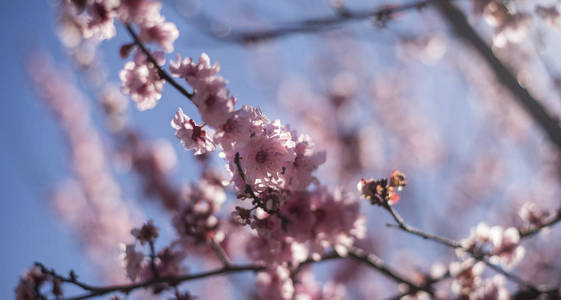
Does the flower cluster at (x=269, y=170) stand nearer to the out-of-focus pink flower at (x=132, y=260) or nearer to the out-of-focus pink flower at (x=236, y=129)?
the out-of-focus pink flower at (x=236, y=129)

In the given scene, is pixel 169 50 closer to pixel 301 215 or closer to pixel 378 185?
pixel 301 215

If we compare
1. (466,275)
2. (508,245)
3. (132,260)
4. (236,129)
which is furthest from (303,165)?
(508,245)

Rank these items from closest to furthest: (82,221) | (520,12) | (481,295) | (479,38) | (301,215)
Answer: (301,215)
(481,295)
(520,12)
(479,38)
(82,221)

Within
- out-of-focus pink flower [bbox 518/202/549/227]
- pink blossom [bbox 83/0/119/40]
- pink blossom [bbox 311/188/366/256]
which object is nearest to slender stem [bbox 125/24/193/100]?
pink blossom [bbox 83/0/119/40]

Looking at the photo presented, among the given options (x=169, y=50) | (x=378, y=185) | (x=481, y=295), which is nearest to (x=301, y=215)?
(x=378, y=185)

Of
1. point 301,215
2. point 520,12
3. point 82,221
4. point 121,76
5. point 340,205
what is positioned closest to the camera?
point 121,76

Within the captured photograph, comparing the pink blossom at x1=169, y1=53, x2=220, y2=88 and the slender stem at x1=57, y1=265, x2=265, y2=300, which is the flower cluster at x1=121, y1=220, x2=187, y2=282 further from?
the pink blossom at x1=169, y1=53, x2=220, y2=88
